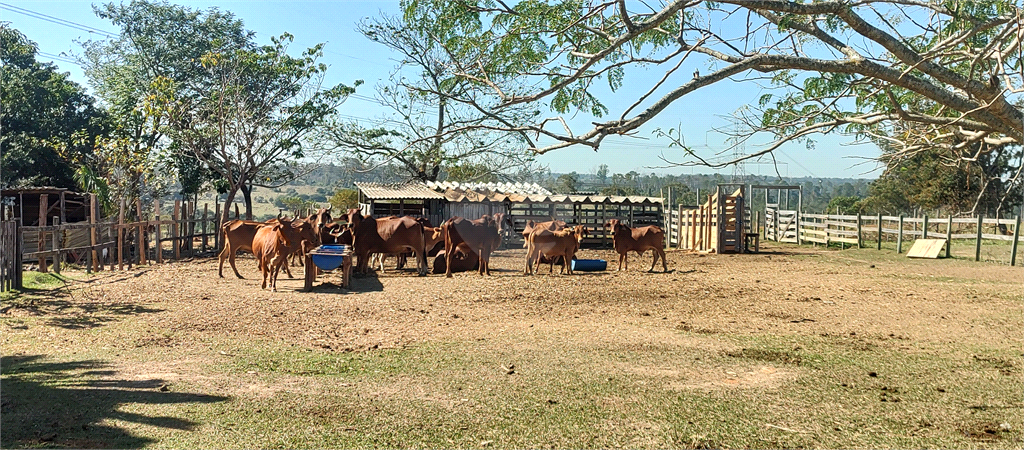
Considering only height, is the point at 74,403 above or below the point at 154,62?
below

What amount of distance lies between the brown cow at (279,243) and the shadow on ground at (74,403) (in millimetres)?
6265

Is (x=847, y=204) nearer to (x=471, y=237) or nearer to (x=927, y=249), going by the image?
(x=927, y=249)

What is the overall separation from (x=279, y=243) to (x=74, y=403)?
26.1 feet

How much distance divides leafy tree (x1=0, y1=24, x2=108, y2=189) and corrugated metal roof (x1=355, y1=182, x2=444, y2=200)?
9.24 metres

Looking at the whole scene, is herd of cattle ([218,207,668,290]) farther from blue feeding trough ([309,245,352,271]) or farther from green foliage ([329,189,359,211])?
green foliage ([329,189,359,211])

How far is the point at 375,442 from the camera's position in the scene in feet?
17.3

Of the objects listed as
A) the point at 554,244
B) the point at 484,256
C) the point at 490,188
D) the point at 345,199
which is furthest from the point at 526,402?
the point at 345,199

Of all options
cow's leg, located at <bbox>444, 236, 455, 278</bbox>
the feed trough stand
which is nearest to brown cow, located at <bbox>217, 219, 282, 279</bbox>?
the feed trough stand

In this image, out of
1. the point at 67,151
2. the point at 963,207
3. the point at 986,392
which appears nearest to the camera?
the point at 986,392

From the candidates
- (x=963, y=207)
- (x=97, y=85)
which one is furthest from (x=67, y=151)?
(x=963, y=207)

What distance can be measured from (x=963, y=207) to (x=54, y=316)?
137 ft

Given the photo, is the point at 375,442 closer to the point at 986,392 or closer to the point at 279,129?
the point at 986,392

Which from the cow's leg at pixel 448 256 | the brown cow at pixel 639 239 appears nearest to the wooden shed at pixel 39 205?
the cow's leg at pixel 448 256

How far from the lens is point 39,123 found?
93.0ft
